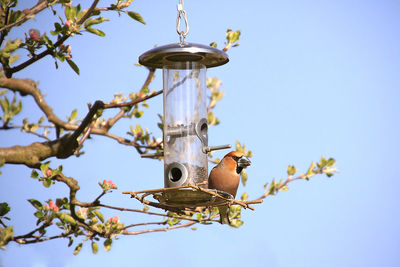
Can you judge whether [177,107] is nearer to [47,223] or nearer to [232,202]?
[232,202]

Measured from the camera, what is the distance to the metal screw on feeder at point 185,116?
5699mm

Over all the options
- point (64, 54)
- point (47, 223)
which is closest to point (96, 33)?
point (64, 54)

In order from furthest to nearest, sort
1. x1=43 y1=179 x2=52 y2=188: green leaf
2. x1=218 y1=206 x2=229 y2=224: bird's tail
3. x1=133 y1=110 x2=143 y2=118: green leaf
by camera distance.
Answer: x1=133 y1=110 x2=143 y2=118: green leaf
x1=218 y1=206 x2=229 y2=224: bird's tail
x1=43 y1=179 x2=52 y2=188: green leaf

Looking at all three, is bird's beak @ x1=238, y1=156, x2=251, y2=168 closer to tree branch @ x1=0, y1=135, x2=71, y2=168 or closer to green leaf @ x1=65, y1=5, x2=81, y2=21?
tree branch @ x1=0, y1=135, x2=71, y2=168

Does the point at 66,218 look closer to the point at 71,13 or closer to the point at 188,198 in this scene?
the point at 188,198

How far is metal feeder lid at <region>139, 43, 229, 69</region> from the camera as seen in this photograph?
5207 mm

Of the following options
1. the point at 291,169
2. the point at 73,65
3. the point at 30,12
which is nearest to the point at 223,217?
the point at 291,169

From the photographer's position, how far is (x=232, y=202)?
17.1 feet

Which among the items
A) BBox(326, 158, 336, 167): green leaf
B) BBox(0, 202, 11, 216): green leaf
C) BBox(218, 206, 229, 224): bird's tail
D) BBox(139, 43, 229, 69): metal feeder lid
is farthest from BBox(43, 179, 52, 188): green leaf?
BBox(326, 158, 336, 167): green leaf

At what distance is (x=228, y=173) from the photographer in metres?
5.97

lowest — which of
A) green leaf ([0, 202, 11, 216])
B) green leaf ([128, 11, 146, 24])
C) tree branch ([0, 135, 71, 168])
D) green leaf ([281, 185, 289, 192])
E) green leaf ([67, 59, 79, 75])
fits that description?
green leaf ([281, 185, 289, 192])

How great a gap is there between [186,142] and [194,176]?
32 centimetres

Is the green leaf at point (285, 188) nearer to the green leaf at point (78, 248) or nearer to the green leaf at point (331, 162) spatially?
the green leaf at point (331, 162)

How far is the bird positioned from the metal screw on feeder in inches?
4.7
